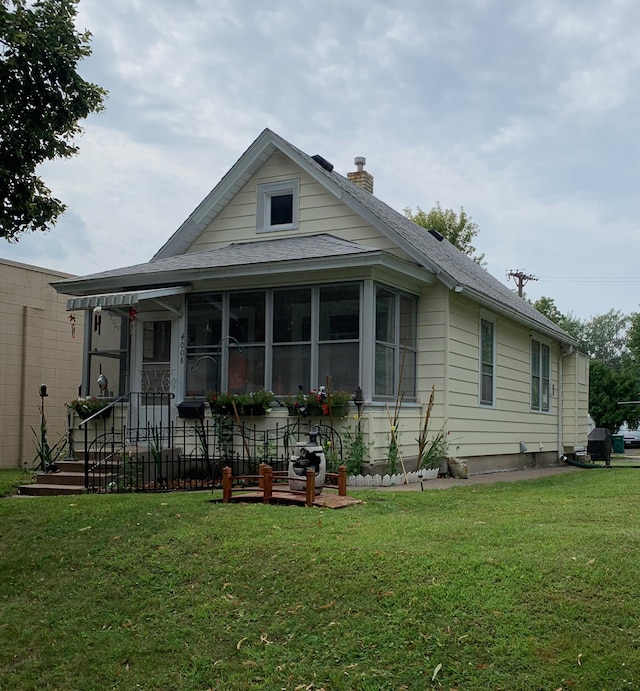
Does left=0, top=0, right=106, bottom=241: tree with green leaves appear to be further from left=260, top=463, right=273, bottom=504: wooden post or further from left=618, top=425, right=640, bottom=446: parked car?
left=618, top=425, right=640, bottom=446: parked car

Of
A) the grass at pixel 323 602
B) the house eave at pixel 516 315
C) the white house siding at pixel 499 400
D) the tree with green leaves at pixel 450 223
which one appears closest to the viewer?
the grass at pixel 323 602

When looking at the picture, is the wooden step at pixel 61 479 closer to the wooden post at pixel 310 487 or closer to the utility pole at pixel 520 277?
the wooden post at pixel 310 487

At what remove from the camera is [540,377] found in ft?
61.6

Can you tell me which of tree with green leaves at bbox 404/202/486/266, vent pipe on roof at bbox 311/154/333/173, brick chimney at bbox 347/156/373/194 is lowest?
vent pipe on roof at bbox 311/154/333/173

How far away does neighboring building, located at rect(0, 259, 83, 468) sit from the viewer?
16062mm

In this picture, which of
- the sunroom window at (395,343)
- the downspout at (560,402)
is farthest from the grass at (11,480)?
the downspout at (560,402)

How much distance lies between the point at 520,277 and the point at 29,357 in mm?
34190

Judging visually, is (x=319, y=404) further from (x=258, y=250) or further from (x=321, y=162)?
(x=321, y=162)

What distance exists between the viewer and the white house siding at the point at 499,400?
13.5m

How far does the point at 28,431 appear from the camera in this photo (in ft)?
54.2

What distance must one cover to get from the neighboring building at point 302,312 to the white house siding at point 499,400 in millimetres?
Result: 56

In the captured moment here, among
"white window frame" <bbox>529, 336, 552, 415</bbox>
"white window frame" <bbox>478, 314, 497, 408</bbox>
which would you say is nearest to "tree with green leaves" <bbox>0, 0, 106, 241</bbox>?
"white window frame" <bbox>478, 314, 497, 408</bbox>

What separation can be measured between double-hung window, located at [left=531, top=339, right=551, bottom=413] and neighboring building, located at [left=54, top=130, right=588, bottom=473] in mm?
2611

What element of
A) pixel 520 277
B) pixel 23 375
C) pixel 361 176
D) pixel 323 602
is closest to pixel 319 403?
pixel 323 602
